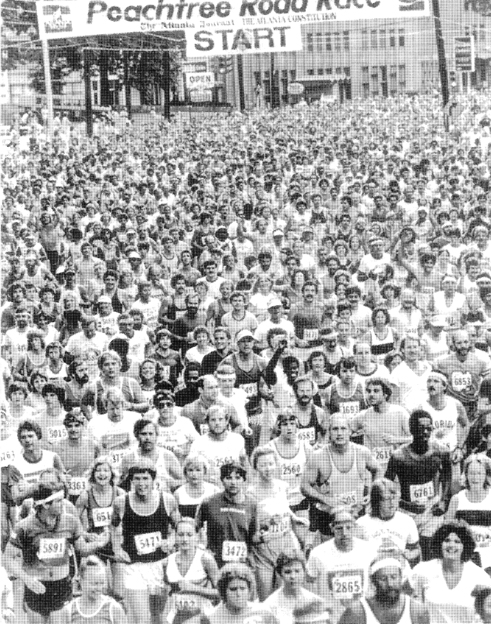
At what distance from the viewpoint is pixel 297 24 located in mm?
18516

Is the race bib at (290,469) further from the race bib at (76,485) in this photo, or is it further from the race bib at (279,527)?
the race bib at (76,485)

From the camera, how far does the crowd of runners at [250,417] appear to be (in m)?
5.97

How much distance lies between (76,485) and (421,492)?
7.15 feet

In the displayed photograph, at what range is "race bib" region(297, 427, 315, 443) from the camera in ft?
25.2

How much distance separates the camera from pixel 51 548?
6418mm

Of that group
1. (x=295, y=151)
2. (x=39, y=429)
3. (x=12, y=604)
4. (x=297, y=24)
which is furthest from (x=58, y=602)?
(x=295, y=151)

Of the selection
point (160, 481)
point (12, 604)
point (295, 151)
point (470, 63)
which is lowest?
point (12, 604)

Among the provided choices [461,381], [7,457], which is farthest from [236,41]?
[7,457]

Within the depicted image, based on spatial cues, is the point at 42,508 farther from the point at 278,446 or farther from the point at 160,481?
the point at 278,446

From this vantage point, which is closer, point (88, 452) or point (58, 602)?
point (58, 602)

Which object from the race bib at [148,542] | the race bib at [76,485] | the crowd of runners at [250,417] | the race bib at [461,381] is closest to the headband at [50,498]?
the crowd of runners at [250,417]

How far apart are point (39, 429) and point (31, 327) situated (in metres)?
3.00

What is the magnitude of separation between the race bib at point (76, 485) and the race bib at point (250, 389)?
1.79 m

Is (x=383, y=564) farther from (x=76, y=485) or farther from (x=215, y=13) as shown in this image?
(x=215, y=13)
